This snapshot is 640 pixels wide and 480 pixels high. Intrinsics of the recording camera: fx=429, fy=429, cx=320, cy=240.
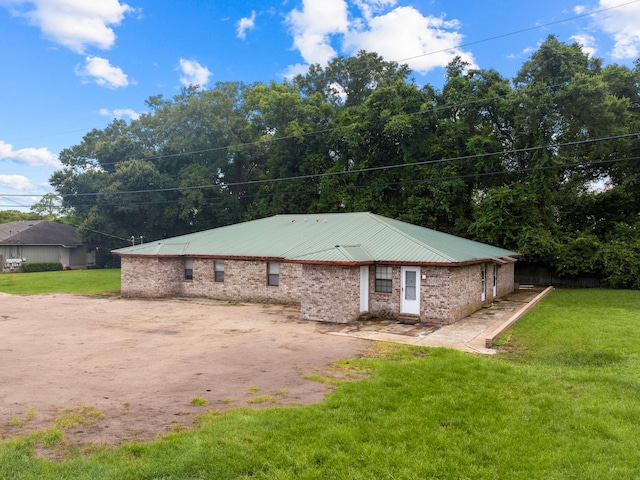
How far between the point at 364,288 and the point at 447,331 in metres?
3.43

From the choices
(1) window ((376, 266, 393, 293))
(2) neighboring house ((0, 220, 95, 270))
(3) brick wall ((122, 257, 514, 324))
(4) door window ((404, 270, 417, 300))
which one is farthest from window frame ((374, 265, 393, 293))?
(2) neighboring house ((0, 220, 95, 270))

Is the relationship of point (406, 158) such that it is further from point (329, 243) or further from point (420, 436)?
point (420, 436)

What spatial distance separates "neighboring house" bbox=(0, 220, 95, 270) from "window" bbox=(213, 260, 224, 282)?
2854cm

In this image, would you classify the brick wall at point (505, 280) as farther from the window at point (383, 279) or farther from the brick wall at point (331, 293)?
the brick wall at point (331, 293)

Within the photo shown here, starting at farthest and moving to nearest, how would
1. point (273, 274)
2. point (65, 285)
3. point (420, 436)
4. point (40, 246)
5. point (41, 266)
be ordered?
1. point (40, 246)
2. point (41, 266)
3. point (65, 285)
4. point (273, 274)
5. point (420, 436)

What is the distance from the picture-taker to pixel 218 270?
20828mm

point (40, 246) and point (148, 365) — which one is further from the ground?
point (40, 246)

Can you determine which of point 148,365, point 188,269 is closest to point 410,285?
point 148,365

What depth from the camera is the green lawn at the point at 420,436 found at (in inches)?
185

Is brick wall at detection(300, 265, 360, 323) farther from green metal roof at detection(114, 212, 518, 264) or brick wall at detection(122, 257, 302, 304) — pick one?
brick wall at detection(122, 257, 302, 304)

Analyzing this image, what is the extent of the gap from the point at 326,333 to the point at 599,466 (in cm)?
858

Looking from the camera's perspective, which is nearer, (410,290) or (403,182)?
(410,290)

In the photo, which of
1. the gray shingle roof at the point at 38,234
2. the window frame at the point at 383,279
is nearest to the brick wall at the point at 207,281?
the window frame at the point at 383,279

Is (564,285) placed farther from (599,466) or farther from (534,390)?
(599,466)
